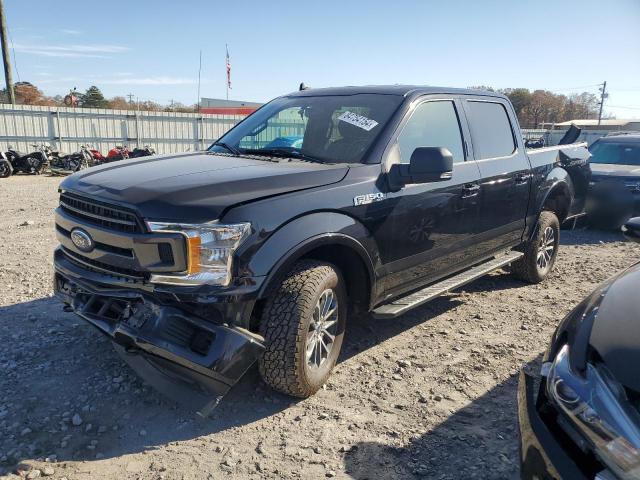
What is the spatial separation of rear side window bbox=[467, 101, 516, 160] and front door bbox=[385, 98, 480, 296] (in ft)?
0.77

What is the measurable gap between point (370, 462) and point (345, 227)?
4.45ft

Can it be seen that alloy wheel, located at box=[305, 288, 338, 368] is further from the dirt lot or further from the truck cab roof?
the truck cab roof

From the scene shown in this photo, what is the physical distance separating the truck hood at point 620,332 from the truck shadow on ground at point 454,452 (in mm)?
422

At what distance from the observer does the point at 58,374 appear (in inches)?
135

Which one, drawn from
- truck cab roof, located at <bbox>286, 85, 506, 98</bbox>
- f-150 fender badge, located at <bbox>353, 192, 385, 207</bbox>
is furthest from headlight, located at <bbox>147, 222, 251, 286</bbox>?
truck cab roof, located at <bbox>286, 85, 506, 98</bbox>

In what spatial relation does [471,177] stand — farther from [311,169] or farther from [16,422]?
[16,422]

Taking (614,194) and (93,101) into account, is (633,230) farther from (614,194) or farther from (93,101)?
(93,101)

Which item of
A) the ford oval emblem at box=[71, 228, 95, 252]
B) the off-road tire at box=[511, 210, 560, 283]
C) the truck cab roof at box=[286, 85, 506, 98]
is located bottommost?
the off-road tire at box=[511, 210, 560, 283]

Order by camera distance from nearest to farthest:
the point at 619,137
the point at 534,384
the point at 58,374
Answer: the point at 534,384 < the point at 58,374 < the point at 619,137

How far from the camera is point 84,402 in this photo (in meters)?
3.14

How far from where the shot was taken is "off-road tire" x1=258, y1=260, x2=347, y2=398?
295 centimetres

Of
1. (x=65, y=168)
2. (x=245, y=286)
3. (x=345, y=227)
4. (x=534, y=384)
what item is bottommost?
(x=65, y=168)

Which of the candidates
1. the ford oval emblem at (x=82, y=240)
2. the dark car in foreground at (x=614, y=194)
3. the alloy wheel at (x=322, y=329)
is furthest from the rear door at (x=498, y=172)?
the dark car in foreground at (x=614, y=194)

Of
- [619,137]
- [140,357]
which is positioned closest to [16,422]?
[140,357]
